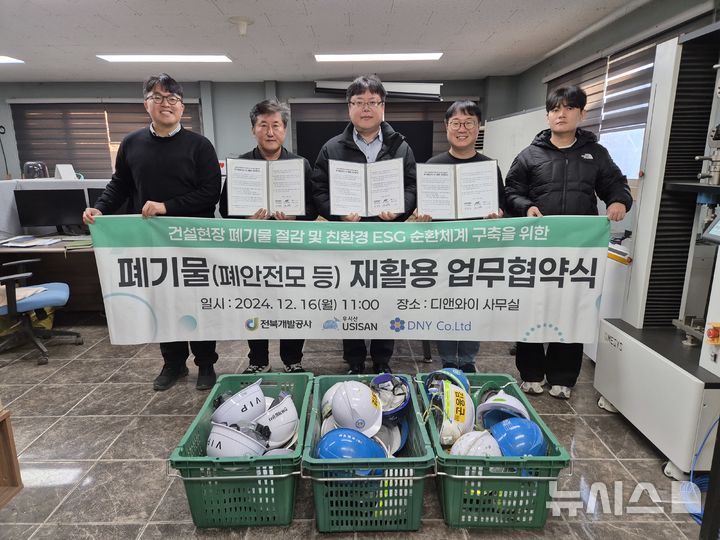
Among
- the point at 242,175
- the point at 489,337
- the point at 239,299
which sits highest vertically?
the point at 242,175

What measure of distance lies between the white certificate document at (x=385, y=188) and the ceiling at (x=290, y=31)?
2368mm

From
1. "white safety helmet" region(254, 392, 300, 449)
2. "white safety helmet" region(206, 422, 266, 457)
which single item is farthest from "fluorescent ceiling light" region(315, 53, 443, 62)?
"white safety helmet" region(206, 422, 266, 457)

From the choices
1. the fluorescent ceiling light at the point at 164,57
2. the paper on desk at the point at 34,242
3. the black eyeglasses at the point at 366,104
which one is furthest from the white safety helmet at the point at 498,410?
the fluorescent ceiling light at the point at 164,57

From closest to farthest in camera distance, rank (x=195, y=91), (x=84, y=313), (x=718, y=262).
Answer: (x=718, y=262)
(x=84, y=313)
(x=195, y=91)

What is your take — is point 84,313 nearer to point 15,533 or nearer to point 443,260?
point 15,533

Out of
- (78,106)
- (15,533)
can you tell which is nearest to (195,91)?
(78,106)

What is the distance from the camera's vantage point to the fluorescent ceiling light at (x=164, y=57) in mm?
5369

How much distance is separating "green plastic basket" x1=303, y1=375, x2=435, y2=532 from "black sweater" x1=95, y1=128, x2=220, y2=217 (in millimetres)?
1424

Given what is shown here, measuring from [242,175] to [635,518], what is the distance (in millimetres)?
2204

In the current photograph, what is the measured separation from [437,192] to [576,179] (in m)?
0.71

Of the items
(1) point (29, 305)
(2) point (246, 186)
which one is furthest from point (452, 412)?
(1) point (29, 305)

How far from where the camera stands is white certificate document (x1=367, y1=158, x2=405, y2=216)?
2.15m

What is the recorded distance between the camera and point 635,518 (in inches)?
63.8

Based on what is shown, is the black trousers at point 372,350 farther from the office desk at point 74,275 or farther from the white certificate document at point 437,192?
the office desk at point 74,275
